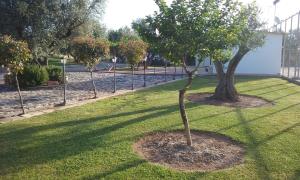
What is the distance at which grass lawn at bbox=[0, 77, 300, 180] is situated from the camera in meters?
5.25

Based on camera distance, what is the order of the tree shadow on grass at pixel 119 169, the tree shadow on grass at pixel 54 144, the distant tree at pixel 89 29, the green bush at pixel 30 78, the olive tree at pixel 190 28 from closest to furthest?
the tree shadow on grass at pixel 119 169
the tree shadow on grass at pixel 54 144
the olive tree at pixel 190 28
the green bush at pixel 30 78
the distant tree at pixel 89 29

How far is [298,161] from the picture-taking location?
5.81 meters

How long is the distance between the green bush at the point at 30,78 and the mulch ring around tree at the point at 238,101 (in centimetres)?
765

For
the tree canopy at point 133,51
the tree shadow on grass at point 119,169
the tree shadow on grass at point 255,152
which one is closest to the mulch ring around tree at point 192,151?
the tree shadow on grass at point 255,152

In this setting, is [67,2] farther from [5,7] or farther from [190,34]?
[190,34]

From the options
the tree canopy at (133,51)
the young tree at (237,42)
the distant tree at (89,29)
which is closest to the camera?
the young tree at (237,42)

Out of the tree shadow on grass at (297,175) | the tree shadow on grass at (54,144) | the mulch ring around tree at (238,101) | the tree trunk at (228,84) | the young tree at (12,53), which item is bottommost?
the tree shadow on grass at (297,175)

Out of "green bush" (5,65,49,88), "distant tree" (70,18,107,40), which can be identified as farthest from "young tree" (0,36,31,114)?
"distant tree" (70,18,107,40)

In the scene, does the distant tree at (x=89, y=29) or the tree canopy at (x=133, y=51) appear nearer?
the tree canopy at (x=133, y=51)

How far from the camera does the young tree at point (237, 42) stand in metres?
6.39

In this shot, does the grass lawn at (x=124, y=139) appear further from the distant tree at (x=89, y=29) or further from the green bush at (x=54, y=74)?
the distant tree at (x=89, y=29)

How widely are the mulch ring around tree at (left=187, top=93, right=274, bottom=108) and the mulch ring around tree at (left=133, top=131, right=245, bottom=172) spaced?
4.28m

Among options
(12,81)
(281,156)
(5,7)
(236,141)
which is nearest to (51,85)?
(12,81)

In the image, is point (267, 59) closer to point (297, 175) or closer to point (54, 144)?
point (297, 175)
